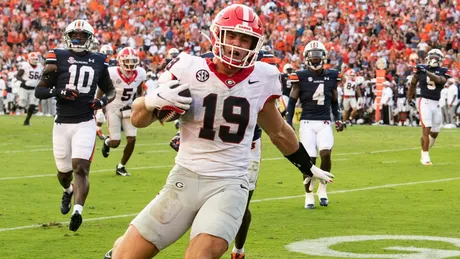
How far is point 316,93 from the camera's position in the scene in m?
10.6

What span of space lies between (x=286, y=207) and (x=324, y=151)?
0.73 meters

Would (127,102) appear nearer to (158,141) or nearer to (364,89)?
(158,141)

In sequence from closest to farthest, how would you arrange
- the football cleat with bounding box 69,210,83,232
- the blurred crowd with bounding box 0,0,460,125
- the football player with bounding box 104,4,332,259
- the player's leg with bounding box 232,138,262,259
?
the football player with bounding box 104,4,332,259 < the player's leg with bounding box 232,138,262,259 < the football cleat with bounding box 69,210,83,232 < the blurred crowd with bounding box 0,0,460,125

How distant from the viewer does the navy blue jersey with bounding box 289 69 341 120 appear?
10.5 metres

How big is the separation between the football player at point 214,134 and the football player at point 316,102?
17.8 feet

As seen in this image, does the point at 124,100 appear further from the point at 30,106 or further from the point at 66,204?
the point at 30,106

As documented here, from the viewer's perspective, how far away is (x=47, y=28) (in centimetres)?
3612

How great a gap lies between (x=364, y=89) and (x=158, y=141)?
405 inches

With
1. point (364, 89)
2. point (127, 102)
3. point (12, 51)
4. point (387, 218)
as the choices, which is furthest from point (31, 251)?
point (12, 51)

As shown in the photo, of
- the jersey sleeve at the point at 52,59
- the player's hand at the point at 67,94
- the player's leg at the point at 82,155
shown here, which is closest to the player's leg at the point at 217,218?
the player's leg at the point at 82,155

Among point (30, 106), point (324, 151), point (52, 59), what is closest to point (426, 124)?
point (324, 151)

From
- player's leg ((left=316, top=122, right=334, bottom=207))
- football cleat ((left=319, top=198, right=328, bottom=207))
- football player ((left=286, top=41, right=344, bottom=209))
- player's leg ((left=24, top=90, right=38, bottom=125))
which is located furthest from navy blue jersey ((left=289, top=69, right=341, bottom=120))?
player's leg ((left=24, top=90, right=38, bottom=125))

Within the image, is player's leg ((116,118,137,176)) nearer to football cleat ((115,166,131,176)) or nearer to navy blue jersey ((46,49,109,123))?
football cleat ((115,166,131,176))

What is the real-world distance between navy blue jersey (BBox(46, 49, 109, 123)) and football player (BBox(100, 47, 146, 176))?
4.19 m
